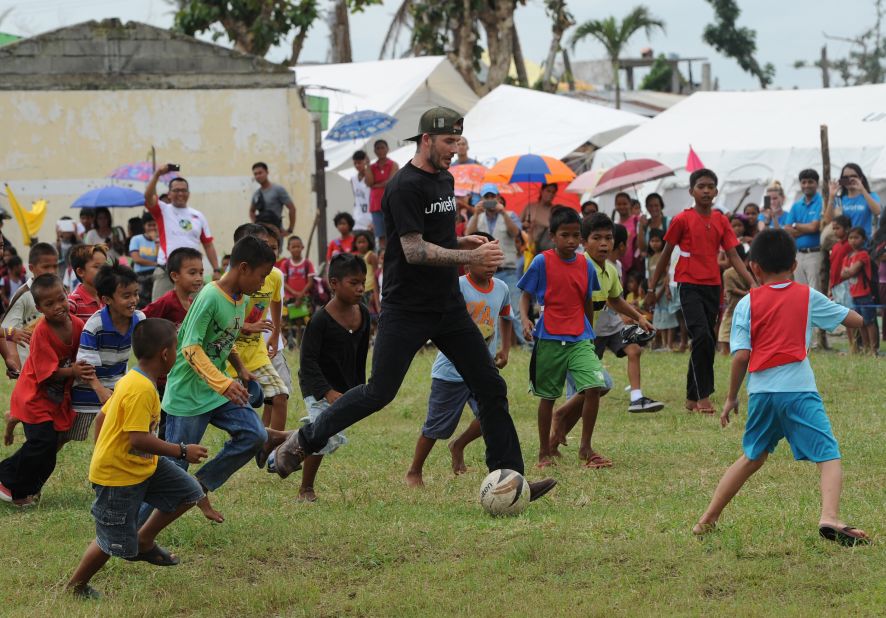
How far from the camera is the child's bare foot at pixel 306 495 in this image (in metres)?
7.83

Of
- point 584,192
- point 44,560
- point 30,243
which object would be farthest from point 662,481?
point 30,243

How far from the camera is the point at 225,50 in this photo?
73.9ft

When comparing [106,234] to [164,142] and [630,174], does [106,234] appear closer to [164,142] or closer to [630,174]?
[164,142]

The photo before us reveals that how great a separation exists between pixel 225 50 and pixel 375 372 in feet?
54.7

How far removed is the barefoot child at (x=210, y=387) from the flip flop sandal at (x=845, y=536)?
2869 millimetres

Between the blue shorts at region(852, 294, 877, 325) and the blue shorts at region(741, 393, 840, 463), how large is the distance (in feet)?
29.2

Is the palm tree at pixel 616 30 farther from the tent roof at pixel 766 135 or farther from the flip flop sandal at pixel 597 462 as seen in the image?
the flip flop sandal at pixel 597 462

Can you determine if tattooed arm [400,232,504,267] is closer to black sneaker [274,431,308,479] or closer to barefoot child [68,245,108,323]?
black sneaker [274,431,308,479]

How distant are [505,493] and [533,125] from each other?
18.5 meters

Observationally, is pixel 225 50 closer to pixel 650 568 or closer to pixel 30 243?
pixel 30 243

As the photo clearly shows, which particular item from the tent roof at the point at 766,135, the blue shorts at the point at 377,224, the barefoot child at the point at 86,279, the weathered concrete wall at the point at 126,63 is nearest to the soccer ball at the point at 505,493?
the barefoot child at the point at 86,279

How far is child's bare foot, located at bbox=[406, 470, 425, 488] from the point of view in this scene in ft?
27.0

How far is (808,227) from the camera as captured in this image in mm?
15383

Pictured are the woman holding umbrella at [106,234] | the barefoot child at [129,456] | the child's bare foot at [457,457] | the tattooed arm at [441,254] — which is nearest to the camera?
the barefoot child at [129,456]
